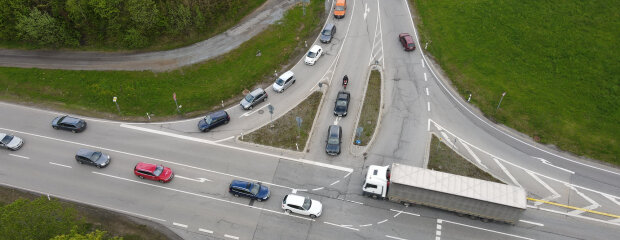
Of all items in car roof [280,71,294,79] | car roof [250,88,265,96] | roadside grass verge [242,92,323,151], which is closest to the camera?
roadside grass verge [242,92,323,151]

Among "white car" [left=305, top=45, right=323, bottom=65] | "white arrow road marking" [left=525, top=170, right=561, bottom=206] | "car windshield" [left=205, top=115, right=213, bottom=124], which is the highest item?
"white car" [left=305, top=45, right=323, bottom=65]

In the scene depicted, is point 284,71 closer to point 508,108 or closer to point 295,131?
point 295,131

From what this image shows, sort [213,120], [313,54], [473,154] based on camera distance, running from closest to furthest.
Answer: [473,154] < [213,120] < [313,54]

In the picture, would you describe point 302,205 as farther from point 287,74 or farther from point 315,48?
point 315,48

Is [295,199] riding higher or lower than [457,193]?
lower

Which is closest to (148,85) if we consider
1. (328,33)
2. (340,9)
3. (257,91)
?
(257,91)

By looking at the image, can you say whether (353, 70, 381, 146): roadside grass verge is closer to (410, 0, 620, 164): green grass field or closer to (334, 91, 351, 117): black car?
(334, 91, 351, 117): black car

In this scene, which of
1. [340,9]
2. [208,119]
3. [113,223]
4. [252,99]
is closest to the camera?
[113,223]

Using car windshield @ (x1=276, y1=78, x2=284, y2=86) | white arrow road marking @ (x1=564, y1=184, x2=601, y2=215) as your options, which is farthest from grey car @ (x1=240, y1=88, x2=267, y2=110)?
white arrow road marking @ (x1=564, y1=184, x2=601, y2=215)
